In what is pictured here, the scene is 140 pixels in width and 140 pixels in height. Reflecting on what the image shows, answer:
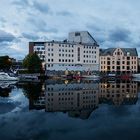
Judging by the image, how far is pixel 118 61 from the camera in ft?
543

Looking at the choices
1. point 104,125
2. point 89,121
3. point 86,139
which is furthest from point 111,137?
point 89,121

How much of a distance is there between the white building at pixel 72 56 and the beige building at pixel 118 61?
425 cm

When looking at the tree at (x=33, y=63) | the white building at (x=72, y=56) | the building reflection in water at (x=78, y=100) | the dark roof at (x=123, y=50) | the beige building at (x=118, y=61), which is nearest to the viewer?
the building reflection in water at (x=78, y=100)

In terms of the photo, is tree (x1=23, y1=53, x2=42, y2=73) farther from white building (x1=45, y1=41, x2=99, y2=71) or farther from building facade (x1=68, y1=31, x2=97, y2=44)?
building facade (x1=68, y1=31, x2=97, y2=44)

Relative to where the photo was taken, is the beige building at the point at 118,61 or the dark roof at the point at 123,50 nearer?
the beige building at the point at 118,61

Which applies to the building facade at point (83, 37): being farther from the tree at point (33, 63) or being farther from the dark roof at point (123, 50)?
the tree at point (33, 63)

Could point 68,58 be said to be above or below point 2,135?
above

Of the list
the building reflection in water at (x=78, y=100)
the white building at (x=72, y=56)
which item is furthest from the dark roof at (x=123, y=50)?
the building reflection in water at (x=78, y=100)

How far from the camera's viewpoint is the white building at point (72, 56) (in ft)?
507

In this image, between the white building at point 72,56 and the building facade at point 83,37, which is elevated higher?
the building facade at point 83,37

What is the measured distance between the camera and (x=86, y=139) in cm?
1664

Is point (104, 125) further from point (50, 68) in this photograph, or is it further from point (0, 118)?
point (50, 68)

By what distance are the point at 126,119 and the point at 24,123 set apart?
24.9ft

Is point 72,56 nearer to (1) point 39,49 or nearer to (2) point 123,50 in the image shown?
(1) point 39,49
